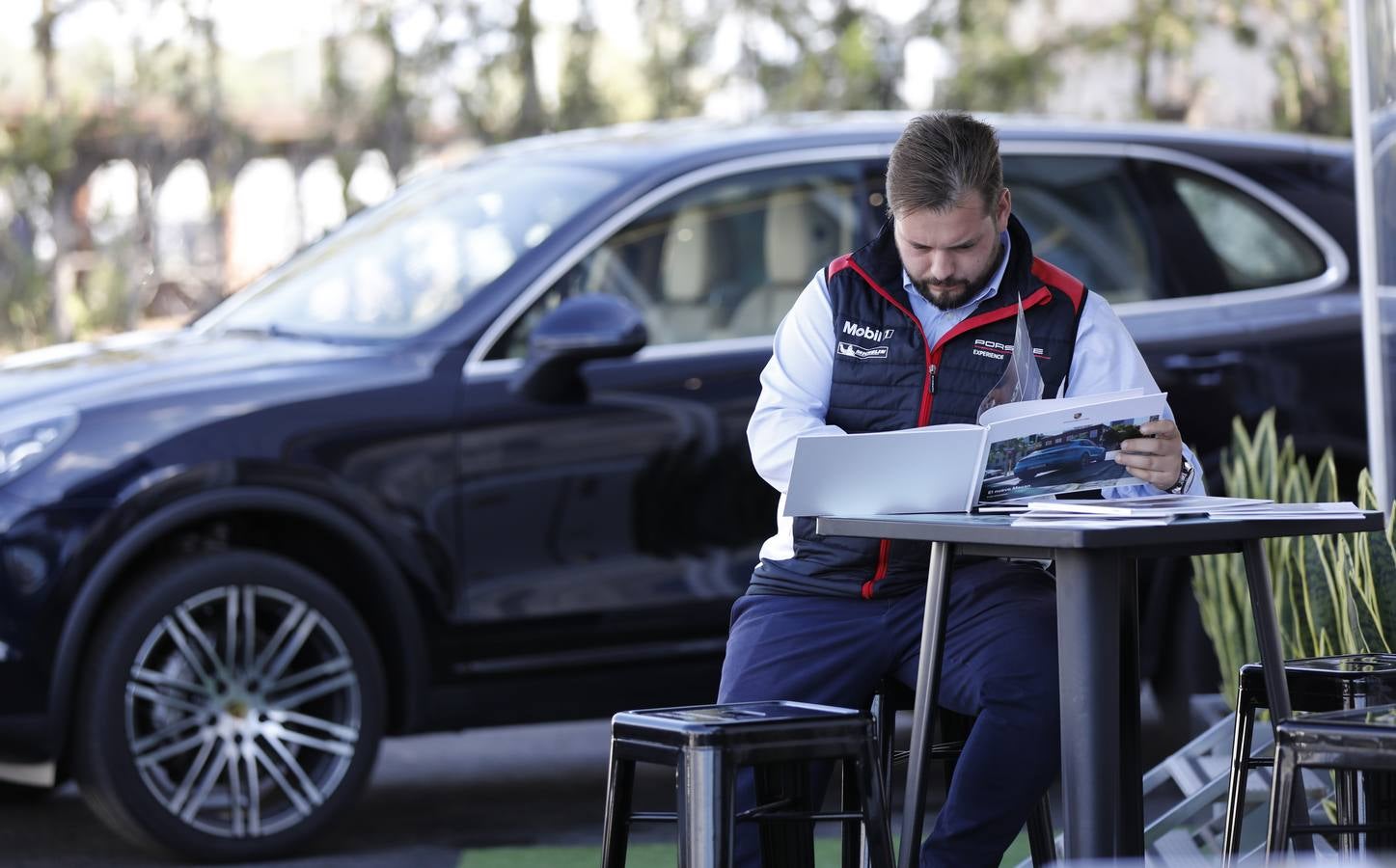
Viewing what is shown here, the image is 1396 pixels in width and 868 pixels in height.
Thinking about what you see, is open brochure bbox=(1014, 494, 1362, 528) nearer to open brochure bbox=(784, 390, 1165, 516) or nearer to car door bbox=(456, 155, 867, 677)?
open brochure bbox=(784, 390, 1165, 516)

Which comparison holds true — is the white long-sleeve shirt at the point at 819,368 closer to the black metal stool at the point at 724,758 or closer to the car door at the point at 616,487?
the black metal stool at the point at 724,758

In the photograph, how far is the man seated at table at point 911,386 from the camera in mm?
3875

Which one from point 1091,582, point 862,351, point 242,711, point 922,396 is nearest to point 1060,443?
point 1091,582

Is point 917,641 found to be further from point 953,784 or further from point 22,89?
point 22,89

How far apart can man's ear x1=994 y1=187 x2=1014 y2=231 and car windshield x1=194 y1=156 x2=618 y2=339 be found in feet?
7.12

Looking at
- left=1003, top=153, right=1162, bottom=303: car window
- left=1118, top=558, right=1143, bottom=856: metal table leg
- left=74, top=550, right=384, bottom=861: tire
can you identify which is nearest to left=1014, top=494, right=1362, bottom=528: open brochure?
left=1118, top=558, right=1143, bottom=856: metal table leg

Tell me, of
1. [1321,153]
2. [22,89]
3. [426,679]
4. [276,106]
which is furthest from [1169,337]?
[276,106]

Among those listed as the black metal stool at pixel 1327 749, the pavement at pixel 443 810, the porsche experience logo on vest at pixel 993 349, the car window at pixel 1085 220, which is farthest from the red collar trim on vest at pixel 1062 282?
the pavement at pixel 443 810

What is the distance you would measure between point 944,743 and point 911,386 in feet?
2.23

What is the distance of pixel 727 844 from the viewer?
3.33 meters

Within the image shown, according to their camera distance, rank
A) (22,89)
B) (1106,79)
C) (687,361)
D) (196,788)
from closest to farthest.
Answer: (196,788)
(687,361)
(22,89)
(1106,79)

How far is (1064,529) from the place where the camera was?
3215 millimetres

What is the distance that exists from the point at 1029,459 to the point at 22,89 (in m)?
15.1

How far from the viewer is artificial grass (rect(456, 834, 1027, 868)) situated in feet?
18.2
